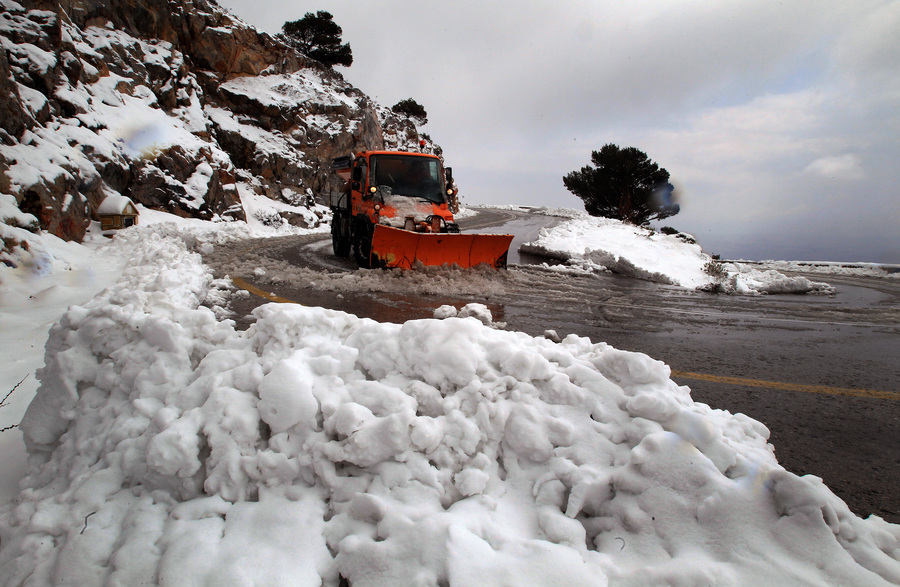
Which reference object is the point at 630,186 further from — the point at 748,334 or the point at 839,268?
the point at 748,334

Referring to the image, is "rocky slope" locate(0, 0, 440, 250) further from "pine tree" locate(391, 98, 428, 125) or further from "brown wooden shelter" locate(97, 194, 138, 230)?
"pine tree" locate(391, 98, 428, 125)

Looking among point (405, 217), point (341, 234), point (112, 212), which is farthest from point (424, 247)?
point (112, 212)

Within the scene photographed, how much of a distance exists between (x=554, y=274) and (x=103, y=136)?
587 inches

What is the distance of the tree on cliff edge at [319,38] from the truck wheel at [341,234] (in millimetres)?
34282

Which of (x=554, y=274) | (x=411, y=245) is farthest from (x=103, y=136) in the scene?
(x=554, y=274)

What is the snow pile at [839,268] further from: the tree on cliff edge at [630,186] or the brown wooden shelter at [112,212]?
the brown wooden shelter at [112,212]

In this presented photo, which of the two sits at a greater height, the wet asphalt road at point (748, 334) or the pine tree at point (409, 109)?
the pine tree at point (409, 109)

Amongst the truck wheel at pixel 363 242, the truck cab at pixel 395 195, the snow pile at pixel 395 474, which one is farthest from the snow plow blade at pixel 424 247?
the snow pile at pixel 395 474

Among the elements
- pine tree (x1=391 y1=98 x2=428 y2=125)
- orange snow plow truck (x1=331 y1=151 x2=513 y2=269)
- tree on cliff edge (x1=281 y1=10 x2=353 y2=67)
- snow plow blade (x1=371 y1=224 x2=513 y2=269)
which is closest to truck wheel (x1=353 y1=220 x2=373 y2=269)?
orange snow plow truck (x1=331 y1=151 x2=513 y2=269)

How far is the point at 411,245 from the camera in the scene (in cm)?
788

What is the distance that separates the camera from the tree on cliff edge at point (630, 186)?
117 feet

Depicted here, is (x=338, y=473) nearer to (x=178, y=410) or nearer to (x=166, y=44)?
(x=178, y=410)

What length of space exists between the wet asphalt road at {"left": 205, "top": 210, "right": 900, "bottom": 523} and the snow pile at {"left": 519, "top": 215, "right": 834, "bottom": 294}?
692 mm

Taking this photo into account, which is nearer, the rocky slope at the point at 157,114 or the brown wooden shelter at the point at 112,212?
the rocky slope at the point at 157,114
